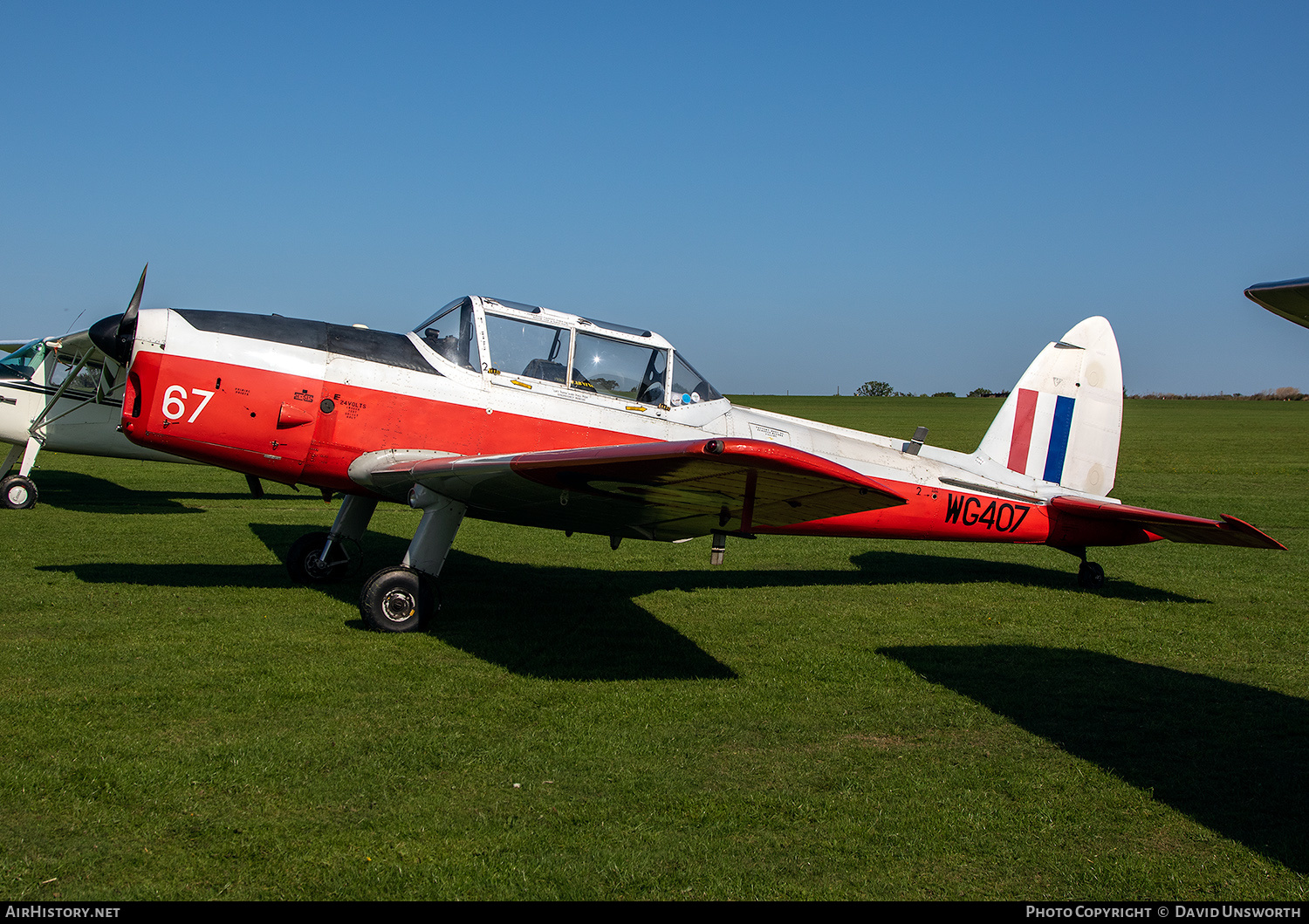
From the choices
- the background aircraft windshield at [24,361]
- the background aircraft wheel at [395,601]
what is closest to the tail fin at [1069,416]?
the background aircraft wheel at [395,601]

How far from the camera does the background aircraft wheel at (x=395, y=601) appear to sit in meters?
6.43

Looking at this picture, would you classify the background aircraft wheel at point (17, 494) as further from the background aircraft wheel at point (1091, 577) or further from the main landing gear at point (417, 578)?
the background aircraft wheel at point (1091, 577)

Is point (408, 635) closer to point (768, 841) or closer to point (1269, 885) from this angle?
point (768, 841)

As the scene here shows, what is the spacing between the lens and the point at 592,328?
7.52 metres

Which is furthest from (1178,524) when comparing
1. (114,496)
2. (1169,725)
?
(114,496)

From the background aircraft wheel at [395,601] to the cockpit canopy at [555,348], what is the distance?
1814 mm

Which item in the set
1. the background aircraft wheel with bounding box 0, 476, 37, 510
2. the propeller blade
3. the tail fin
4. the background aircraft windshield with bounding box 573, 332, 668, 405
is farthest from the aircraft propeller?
the tail fin

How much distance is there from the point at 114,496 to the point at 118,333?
351 inches

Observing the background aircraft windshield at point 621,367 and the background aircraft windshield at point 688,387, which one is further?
the background aircraft windshield at point 688,387

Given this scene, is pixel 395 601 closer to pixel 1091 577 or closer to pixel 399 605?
pixel 399 605

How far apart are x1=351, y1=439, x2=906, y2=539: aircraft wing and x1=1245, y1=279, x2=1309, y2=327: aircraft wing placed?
185 centimetres

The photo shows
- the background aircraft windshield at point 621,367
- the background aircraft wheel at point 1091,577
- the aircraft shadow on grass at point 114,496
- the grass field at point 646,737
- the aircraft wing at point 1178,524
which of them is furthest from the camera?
the aircraft shadow on grass at point 114,496

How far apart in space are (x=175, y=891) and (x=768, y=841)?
2.10 metres

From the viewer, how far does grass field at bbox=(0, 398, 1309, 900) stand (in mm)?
3191
